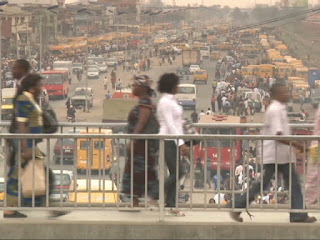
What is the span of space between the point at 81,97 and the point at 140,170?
54.9 m

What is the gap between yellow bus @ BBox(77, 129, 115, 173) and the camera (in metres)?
7.96

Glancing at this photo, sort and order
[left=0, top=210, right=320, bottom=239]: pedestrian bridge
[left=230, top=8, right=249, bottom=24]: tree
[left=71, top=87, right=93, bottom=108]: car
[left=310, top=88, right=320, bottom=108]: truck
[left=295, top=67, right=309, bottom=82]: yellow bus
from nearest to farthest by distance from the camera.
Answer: [left=0, top=210, right=320, bottom=239]: pedestrian bridge, [left=310, top=88, right=320, bottom=108]: truck, [left=71, top=87, right=93, bottom=108]: car, [left=295, top=67, right=309, bottom=82]: yellow bus, [left=230, top=8, right=249, bottom=24]: tree

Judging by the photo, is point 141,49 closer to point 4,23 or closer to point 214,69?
point 214,69

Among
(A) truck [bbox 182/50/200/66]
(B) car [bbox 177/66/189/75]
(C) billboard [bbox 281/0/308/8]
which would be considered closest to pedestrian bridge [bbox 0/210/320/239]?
(B) car [bbox 177/66/189/75]

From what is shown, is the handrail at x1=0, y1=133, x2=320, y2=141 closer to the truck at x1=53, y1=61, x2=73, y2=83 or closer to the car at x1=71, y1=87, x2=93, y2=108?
the car at x1=71, y1=87, x2=93, y2=108

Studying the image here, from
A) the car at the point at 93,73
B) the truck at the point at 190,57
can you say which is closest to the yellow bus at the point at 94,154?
the car at the point at 93,73

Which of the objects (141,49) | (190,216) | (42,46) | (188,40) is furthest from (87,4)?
(190,216)

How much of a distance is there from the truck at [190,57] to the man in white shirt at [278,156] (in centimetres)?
7171

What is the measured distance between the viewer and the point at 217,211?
7.92 metres

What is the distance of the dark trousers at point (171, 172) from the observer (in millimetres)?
7930

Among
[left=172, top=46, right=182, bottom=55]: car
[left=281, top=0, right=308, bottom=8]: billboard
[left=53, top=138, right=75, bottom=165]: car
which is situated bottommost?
[left=53, top=138, right=75, bottom=165]: car

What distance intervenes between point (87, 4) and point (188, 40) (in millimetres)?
20239

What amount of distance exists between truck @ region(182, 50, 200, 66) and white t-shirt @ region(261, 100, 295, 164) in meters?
71.7

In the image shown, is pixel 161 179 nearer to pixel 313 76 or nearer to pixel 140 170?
pixel 140 170
